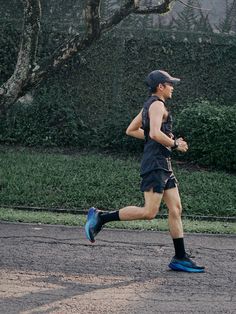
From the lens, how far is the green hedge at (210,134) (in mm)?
12039

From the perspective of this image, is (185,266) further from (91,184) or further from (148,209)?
(91,184)

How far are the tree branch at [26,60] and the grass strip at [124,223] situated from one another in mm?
1630

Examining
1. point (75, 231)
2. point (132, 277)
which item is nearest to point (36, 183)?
point (75, 231)

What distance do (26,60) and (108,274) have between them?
176 inches

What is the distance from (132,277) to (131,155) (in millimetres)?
7079

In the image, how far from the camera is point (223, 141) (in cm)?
1205

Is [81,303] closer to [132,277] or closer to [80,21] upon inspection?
[132,277]

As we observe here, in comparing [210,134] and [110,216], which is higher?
[210,134]

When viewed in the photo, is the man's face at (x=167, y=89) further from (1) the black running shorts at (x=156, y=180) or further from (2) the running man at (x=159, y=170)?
(1) the black running shorts at (x=156, y=180)

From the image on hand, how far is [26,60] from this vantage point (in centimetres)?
981

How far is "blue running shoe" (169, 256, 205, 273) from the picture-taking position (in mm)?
6340

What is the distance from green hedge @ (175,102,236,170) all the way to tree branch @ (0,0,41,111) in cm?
361

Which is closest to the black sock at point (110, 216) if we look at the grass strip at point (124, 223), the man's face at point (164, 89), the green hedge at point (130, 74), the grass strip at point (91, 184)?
the man's face at point (164, 89)

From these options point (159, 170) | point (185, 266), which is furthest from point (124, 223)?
point (159, 170)
